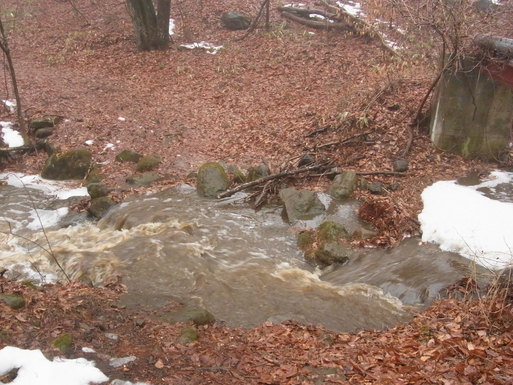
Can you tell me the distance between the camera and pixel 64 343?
4137 millimetres

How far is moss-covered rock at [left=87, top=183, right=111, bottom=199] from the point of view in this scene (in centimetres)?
941

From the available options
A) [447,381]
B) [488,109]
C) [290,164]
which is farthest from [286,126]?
[447,381]

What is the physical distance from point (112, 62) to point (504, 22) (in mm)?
12995

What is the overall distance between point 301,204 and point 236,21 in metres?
12.7

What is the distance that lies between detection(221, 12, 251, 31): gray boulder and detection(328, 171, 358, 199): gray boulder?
11975mm

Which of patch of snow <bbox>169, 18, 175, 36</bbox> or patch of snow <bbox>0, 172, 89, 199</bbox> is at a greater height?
patch of snow <bbox>169, 18, 175, 36</bbox>

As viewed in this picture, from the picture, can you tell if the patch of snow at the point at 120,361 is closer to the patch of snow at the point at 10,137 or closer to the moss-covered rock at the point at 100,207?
the moss-covered rock at the point at 100,207

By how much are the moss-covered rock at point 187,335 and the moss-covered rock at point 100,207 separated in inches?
185

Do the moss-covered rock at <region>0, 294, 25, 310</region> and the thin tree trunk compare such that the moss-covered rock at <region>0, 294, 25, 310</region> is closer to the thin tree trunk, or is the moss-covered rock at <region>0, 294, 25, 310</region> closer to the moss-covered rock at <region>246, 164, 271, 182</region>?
the moss-covered rock at <region>246, 164, 271, 182</region>

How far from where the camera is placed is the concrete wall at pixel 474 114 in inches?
335

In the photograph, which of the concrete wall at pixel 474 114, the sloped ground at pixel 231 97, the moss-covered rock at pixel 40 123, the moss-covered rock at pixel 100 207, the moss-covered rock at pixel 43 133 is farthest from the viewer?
the moss-covered rock at pixel 40 123

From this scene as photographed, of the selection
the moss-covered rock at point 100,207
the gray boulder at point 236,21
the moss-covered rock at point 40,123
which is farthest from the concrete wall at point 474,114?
the gray boulder at point 236,21

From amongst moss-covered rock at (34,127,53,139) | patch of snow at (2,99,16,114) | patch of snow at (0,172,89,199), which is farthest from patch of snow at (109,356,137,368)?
patch of snow at (2,99,16,114)

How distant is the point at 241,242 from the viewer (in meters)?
7.70
